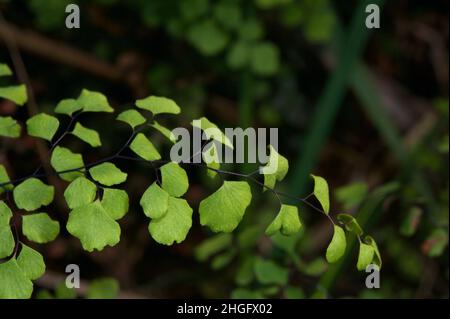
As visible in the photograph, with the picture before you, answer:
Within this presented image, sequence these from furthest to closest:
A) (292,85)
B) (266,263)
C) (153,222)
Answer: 1. (292,85)
2. (266,263)
3. (153,222)

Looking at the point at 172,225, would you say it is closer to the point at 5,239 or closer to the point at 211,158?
the point at 211,158

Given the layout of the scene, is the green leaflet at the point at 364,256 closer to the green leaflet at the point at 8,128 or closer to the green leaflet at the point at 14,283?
the green leaflet at the point at 14,283

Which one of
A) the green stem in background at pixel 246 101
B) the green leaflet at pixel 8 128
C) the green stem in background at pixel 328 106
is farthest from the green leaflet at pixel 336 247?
the green stem in background at pixel 246 101

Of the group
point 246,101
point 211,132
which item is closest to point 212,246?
point 246,101

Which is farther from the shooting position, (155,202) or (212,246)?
(212,246)

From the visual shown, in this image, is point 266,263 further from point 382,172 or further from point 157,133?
point 382,172
